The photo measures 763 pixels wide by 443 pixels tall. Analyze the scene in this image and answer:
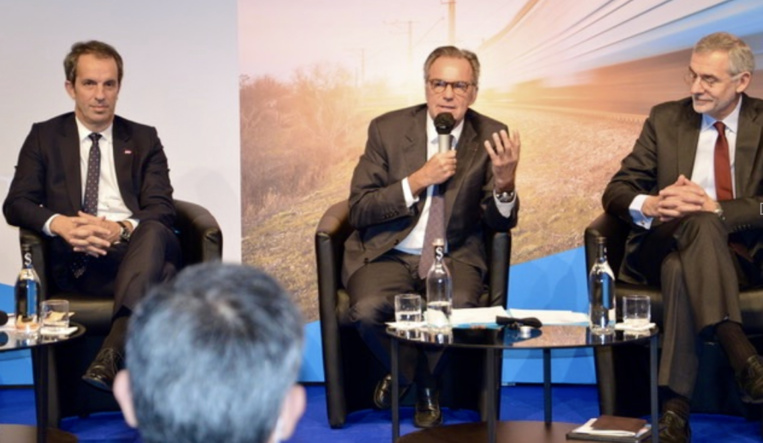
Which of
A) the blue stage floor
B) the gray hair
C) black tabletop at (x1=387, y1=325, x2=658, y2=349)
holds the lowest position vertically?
the blue stage floor

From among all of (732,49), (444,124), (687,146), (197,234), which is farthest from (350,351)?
(732,49)

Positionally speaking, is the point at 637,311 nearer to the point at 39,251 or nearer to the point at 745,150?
the point at 745,150

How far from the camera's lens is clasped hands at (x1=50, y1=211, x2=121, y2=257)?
4.18 meters

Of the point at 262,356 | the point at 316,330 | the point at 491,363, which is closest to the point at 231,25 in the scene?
the point at 316,330

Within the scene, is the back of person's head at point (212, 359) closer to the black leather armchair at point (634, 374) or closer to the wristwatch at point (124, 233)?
the black leather armchair at point (634, 374)

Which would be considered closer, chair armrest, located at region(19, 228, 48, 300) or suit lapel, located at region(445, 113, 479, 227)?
chair armrest, located at region(19, 228, 48, 300)

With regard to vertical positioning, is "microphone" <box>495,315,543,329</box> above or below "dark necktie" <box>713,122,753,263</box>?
below

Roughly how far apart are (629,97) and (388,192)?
134cm

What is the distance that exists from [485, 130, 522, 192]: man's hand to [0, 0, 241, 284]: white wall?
1.46 m

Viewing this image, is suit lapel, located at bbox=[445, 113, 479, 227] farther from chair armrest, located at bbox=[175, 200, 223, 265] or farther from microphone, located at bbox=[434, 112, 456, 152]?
chair armrest, located at bbox=[175, 200, 223, 265]

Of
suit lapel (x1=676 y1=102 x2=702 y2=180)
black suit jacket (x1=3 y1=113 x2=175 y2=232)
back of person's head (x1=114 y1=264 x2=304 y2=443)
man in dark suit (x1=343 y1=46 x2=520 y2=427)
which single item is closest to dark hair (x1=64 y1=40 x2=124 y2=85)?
black suit jacket (x1=3 y1=113 x2=175 y2=232)

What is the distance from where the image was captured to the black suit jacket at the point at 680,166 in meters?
4.03

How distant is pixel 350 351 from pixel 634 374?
1.08 metres

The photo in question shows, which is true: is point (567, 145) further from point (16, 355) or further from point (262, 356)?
point (262, 356)
